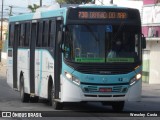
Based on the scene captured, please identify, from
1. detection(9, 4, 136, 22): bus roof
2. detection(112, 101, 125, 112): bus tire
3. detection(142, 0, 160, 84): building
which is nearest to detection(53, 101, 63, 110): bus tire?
detection(112, 101, 125, 112): bus tire

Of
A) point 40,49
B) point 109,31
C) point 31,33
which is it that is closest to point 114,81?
point 109,31

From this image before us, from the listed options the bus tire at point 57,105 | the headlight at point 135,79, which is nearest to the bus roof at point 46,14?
the headlight at point 135,79

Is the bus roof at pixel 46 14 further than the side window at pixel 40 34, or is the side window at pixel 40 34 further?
the side window at pixel 40 34

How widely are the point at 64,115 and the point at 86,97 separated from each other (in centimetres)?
83

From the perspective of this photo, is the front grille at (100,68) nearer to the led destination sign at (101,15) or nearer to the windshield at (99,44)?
the windshield at (99,44)

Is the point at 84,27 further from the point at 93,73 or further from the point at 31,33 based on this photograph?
the point at 31,33

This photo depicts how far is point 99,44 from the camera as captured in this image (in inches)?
695

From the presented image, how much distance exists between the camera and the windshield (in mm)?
17578

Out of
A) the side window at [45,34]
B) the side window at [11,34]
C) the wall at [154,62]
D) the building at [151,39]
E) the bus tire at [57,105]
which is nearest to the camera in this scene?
the bus tire at [57,105]

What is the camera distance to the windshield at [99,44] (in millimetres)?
17578

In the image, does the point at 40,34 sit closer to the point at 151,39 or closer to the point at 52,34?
the point at 52,34

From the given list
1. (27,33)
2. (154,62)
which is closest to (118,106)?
(27,33)

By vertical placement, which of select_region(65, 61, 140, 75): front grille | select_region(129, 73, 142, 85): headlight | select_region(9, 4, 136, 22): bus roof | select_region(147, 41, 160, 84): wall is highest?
select_region(9, 4, 136, 22): bus roof

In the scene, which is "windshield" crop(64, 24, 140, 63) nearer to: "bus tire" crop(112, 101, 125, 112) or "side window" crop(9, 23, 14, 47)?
"bus tire" crop(112, 101, 125, 112)
